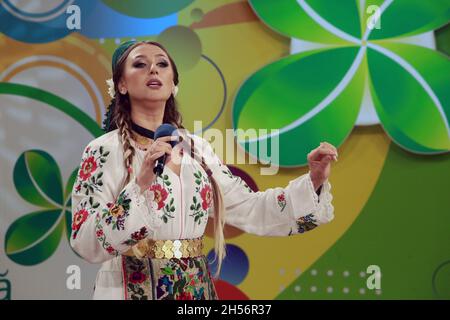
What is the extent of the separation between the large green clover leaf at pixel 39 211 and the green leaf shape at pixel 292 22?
1064 millimetres

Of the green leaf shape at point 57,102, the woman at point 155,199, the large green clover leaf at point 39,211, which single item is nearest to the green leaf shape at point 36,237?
the large green clover leaf at point 39,211

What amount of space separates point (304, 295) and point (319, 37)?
1037mm

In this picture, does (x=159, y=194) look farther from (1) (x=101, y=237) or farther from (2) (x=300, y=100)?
(2) (x=300, y=100)

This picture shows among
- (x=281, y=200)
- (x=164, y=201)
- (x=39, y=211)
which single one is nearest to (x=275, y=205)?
(x=281, y=200)

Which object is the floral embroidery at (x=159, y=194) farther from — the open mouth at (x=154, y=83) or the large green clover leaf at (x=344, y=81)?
the large green clover leaf at (x=344, y=81)

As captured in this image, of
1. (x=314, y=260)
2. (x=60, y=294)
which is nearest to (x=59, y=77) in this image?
(x=60, y=294)

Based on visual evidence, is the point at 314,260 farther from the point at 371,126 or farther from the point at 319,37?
the point at 319,37

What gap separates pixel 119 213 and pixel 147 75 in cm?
49

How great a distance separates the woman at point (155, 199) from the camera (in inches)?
67.4

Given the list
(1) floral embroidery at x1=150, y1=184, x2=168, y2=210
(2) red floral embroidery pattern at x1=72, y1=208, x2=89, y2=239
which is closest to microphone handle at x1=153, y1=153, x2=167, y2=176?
(1) floral embroidery at x1=150, y1=184, x2=168, y2=210

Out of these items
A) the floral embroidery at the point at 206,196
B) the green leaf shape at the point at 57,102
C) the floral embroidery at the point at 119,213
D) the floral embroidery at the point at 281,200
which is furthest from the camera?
the green leaf shape at the point at 57,102

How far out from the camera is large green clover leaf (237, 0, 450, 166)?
8.79ft

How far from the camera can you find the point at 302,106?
2717 mm
